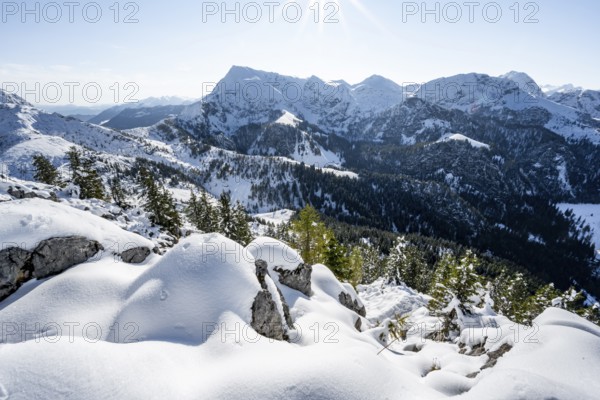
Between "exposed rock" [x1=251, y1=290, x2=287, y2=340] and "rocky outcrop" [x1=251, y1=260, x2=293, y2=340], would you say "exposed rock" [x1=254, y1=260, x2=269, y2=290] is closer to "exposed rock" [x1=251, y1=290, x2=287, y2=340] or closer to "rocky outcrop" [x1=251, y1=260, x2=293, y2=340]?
"rocky outcrop" [x1=251, y1=260, x2=293, y2=340]

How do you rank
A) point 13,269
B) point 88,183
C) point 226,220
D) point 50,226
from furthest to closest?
point 88,183 → point 226,220 → point 50,226 → point 13,269

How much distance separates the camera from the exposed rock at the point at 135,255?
61.9 feet

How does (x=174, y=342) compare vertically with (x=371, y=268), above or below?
above

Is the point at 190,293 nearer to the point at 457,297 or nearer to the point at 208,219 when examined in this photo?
the point at 457,297

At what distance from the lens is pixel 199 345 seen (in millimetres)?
11406

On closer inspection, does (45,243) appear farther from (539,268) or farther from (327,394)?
(539,268)

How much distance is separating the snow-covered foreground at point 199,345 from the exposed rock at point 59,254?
555 mm

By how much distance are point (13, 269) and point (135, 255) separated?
5.96 meters

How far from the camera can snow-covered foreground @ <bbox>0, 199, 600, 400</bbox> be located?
8133 mm

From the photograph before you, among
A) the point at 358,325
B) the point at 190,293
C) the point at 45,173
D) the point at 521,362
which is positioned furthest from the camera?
the point at 45,173

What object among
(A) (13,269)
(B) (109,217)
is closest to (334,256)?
(B) (109,217)

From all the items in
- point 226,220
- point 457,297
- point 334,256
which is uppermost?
point 226,220

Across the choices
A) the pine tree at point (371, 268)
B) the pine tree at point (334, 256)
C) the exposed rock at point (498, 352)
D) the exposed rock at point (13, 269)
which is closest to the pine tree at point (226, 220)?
the pine tree at point (334, 256)

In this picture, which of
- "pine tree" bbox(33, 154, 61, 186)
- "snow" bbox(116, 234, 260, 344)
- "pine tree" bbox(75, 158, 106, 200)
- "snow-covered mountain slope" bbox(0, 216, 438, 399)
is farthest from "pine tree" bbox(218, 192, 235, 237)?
"pine tree" bbox(33, 154, 61, 186)
